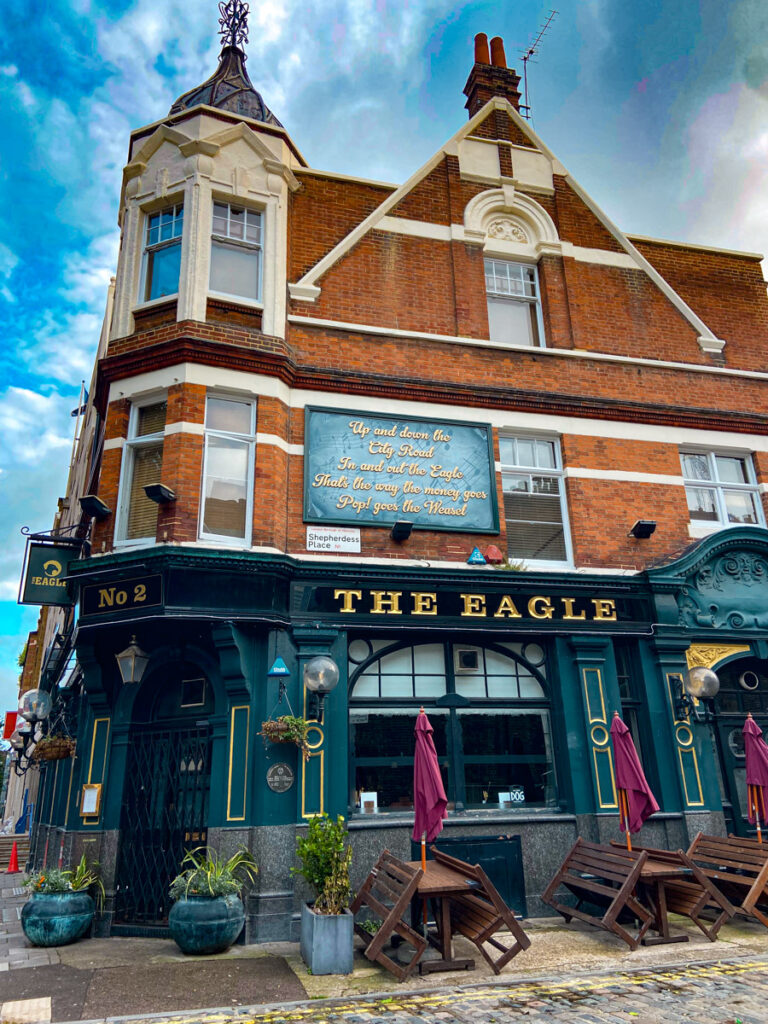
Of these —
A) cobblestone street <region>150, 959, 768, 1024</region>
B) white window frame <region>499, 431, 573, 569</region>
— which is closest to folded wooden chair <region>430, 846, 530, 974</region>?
cobblestone street <region>150, 959, 768, 1024</region>

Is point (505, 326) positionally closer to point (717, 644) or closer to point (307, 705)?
point (717, 644)

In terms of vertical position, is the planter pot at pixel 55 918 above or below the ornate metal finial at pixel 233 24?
below

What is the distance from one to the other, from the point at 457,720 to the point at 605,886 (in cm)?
295

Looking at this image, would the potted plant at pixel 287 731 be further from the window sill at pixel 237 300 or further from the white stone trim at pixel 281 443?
the window sill at pixel 237 300

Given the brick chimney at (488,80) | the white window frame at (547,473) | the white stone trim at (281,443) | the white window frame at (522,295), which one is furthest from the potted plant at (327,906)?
the brick chimney at (488,80)

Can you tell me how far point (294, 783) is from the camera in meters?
9.72

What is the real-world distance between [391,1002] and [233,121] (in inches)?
522

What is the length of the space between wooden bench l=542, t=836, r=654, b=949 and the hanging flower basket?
7.46m

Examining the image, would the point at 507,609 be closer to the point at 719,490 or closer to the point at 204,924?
the point at 719,490

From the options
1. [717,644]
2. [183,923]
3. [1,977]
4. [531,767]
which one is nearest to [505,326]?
[717,644]

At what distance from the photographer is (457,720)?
36.2ft

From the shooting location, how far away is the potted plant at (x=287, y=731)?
9570 mm

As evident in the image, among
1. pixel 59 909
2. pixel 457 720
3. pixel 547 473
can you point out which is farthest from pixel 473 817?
pixel 547 473

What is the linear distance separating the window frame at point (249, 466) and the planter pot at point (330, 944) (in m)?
4.98
